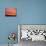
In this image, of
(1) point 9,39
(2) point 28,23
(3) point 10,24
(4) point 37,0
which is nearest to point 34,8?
(4) point 37,0

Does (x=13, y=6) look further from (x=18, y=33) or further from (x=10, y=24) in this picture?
(x=18, y=33)

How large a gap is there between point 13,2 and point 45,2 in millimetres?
954

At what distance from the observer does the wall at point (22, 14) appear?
3.67 meters

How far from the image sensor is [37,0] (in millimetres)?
3730

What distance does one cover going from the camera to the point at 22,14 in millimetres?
3707

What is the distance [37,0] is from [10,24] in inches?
42.3

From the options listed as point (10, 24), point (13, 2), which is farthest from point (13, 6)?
point (10, 24)

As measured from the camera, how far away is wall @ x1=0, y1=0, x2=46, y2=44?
3672 mm

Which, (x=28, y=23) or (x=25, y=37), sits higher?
(x=28, y=23)

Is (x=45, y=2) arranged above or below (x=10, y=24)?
above

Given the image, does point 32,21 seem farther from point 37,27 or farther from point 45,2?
point 45,2

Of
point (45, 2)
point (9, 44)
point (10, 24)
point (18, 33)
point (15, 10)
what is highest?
point (45, 2)

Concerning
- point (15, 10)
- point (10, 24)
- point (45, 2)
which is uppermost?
point (45, 2)

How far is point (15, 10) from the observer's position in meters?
3.67
